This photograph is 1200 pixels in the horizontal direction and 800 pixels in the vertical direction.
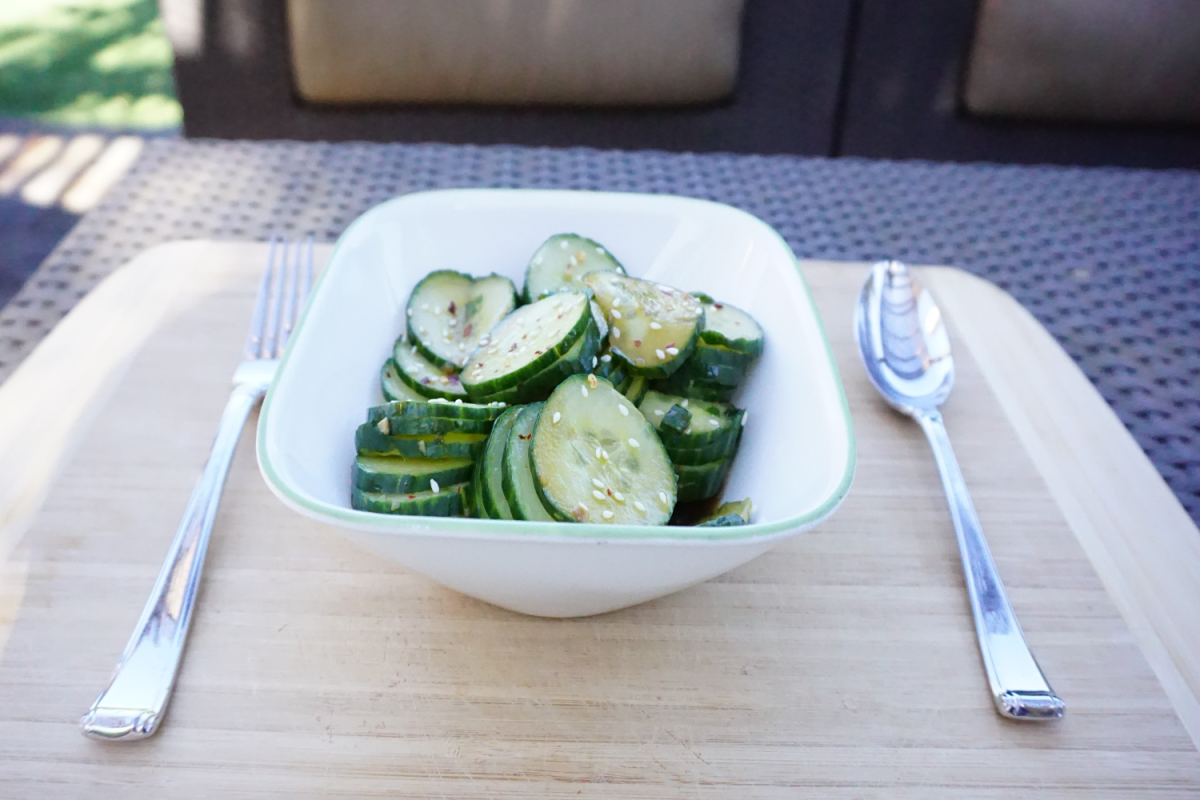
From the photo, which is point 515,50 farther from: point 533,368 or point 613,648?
point 613,648

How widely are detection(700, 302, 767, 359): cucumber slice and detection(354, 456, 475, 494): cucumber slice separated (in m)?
0.30

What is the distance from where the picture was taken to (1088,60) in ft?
7.86

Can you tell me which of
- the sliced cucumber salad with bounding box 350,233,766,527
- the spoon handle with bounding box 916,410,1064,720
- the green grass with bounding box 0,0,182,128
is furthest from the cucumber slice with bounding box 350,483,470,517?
the green grass with bounding box 0,0,182,128

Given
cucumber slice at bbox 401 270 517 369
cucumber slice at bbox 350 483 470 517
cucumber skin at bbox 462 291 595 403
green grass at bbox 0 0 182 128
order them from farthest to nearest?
green grass at bbox 0 0 182 128, cucumber slice at bbox 401 270 517 369, cucumber skin at bbox 462 291 595 403, cucumber slice at bbox 350 483 470 517

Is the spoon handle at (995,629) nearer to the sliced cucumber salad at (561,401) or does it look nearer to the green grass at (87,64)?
the sliced cucumber salad at (561,401)

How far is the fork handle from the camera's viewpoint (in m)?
0.67

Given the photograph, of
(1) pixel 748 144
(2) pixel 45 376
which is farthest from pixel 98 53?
(2) pixel 45 376

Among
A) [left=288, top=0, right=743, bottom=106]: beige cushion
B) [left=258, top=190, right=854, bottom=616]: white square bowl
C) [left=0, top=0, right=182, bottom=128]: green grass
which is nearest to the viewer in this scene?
[left=258, top=190, right=854, bottom=616]: white square bowl

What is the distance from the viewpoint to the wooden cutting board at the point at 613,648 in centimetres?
67

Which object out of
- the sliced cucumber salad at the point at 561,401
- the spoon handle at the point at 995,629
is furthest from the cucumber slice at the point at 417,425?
the spoon handle at the point at 995,629

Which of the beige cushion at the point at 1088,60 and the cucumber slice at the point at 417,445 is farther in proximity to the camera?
the beige cushion at the point at 1088,60

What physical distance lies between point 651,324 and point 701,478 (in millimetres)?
176

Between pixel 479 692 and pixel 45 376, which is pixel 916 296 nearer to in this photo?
pixel 479 692

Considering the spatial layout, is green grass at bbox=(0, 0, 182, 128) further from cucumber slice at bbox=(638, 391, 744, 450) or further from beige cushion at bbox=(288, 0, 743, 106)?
cucumber slice at bbox=(638, 391, 744, 450)
